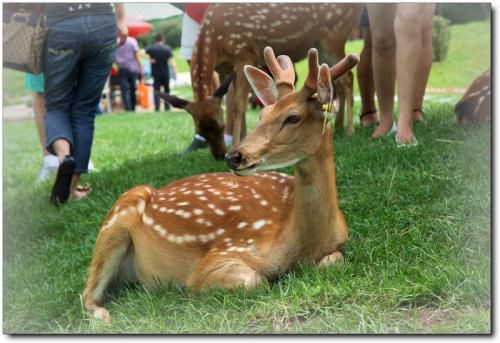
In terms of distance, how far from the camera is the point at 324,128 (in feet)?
8.05

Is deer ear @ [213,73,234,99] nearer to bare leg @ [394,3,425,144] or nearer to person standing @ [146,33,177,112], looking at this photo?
person standing @ [146,33,177,112]

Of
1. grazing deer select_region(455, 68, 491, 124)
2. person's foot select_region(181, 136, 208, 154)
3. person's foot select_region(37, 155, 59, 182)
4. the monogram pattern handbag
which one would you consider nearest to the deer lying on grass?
grazing deer select_region(455, 68, 491, 124)

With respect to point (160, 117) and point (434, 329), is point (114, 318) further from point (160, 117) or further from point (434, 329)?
point (160, 117)

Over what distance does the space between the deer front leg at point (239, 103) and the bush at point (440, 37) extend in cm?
122

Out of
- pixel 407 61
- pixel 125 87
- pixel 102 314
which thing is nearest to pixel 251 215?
pixel 102 314

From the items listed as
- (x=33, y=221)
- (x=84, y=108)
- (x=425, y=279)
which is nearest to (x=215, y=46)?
(x=84, y=108)

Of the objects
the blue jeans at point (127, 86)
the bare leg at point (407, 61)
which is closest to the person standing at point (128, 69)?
the blue jeans at point (127, 86)

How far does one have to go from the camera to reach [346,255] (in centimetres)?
272

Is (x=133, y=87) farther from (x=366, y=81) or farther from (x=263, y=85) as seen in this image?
(x=263, y=85)

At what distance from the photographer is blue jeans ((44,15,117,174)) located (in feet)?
12.1

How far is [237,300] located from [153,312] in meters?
0.31

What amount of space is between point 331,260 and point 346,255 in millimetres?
145

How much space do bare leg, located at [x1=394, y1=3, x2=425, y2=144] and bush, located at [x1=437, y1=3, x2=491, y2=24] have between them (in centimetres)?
21

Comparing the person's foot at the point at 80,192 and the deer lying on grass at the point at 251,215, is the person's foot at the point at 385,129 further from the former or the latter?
the person's foot at the point at 80,192
